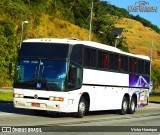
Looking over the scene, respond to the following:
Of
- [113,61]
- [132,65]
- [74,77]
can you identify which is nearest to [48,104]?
[74,77]

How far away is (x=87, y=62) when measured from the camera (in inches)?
858

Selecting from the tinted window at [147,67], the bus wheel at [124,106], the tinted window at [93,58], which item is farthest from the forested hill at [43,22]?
the tinted window at [93,58]

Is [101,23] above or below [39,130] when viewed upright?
above

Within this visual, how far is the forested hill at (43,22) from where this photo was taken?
63281mm

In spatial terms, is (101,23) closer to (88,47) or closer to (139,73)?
(139,73)

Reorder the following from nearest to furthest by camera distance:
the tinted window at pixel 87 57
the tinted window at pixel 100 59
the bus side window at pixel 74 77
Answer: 1. the bus side window at pixel 74 77
2. the tinted window at pixel 87 57
3. the tinted window at pixel 100 59

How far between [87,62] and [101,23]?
84614 millimetres

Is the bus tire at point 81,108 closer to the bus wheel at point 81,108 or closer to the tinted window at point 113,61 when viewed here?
the bus wheel at point 81,108

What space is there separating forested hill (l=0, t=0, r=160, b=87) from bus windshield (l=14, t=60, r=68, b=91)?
39518 mm

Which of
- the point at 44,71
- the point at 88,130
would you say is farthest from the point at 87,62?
the point at 88,130

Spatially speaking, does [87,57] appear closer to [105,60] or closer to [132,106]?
[105,60]

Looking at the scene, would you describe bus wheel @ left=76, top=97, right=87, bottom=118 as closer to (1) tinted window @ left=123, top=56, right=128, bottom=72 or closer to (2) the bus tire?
(2) the bus tire

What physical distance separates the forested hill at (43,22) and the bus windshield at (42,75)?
3952 centimetres

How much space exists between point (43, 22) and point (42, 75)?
5824cm
